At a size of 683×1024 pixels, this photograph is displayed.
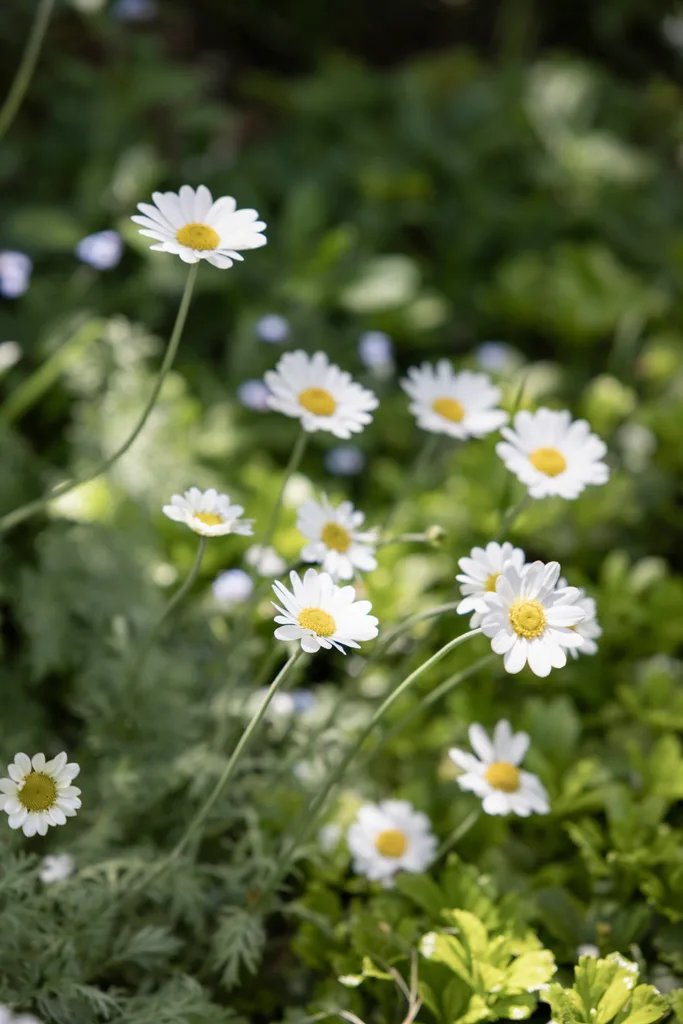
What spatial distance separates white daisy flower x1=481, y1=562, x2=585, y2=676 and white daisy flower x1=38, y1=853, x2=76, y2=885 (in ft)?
2.09

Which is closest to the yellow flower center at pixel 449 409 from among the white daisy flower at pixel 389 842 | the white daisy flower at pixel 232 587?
the white daisy flower at pixel 232 587

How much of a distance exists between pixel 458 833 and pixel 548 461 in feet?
1.60

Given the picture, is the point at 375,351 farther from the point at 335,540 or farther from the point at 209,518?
the point at 209,518

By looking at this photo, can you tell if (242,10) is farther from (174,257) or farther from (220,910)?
(220,910)

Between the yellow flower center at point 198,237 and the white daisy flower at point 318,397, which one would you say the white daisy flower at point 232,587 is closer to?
the white daisy flower at point 318,397

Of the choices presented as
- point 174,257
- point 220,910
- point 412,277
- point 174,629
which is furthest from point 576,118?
point 220,910

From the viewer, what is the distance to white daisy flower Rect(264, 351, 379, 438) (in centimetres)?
123

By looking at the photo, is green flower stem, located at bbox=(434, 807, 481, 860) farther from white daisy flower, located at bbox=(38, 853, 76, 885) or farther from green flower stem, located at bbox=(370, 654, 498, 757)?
white daisy flower, located at bbox=(38, 853, 76, 885)

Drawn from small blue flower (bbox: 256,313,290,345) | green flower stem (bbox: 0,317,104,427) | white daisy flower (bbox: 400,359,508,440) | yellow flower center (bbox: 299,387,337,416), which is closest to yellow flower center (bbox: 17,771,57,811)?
yellow flower center (bbox: 299,387,337,416)

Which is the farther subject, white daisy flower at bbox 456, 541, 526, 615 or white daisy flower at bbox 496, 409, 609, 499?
white daisy flower at bbox 496, 409, 609, 499

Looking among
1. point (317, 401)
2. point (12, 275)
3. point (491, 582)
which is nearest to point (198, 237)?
point (317, 401)

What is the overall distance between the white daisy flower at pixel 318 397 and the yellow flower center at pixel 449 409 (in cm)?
11

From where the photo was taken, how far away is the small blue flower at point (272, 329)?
2.10 meters

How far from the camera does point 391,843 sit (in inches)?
53.2
